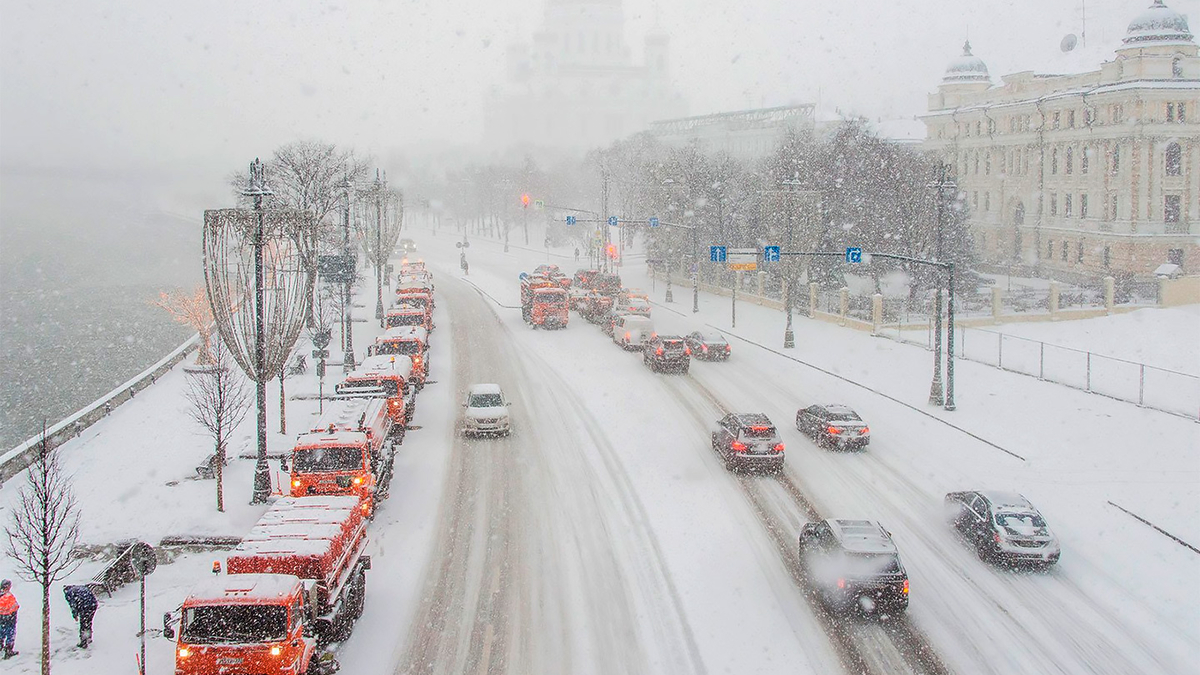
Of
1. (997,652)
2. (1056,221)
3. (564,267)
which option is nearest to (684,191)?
(564,267)

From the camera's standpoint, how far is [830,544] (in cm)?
1861

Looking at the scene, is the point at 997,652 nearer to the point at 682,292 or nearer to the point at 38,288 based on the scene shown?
the point at 682,292

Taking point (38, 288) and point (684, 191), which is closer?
point (684, 191)

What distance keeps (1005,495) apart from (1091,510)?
159 inches

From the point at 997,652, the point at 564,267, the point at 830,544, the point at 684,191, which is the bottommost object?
the point at 997,652

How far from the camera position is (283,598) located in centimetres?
1398

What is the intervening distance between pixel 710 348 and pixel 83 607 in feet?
99.5

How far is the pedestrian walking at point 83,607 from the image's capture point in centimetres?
1622

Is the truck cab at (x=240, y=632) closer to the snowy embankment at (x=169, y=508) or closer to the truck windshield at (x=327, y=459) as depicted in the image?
the snowy embankment at (x=169, y=508)

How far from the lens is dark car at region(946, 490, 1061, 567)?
2017cm

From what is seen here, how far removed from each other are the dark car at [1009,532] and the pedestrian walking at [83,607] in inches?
706

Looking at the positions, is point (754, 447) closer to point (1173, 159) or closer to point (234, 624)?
point (234, 624)

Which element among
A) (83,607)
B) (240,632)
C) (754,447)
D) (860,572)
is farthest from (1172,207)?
(83,607)

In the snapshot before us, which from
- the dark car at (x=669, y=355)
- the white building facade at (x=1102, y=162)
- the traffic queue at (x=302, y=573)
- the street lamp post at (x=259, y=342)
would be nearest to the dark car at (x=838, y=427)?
the dark car at (x=669, y=355)
